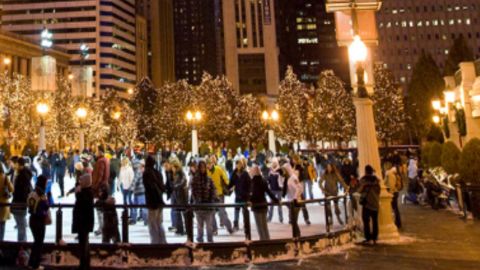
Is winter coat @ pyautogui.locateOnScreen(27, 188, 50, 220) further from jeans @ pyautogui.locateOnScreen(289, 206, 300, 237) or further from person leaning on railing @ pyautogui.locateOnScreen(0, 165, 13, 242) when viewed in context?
jeans @ pyautogui.locateOnScreen(289, 206, 300, 237)

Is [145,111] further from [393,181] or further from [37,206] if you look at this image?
[37,206]

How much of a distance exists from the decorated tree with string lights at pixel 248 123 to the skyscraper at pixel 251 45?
153 feet

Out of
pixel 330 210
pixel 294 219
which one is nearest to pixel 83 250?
pixel 294 219

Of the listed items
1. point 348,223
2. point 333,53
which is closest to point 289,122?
point 348,223

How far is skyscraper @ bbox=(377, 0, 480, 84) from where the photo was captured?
113 m

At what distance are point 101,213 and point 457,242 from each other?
858 cm

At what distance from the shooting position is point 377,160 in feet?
36.2

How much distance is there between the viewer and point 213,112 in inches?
2345

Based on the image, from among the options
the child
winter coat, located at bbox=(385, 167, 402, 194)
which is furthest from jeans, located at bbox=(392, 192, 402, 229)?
the child

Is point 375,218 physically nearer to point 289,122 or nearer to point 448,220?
point 448,220

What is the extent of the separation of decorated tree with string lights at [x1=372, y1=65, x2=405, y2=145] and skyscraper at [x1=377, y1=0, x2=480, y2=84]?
64686 mm

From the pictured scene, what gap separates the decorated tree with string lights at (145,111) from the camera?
62469 millimetres

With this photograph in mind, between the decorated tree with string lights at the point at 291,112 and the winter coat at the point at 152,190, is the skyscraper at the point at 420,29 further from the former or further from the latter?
the winter coat at the point at 152,190

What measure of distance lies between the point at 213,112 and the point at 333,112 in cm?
1678
